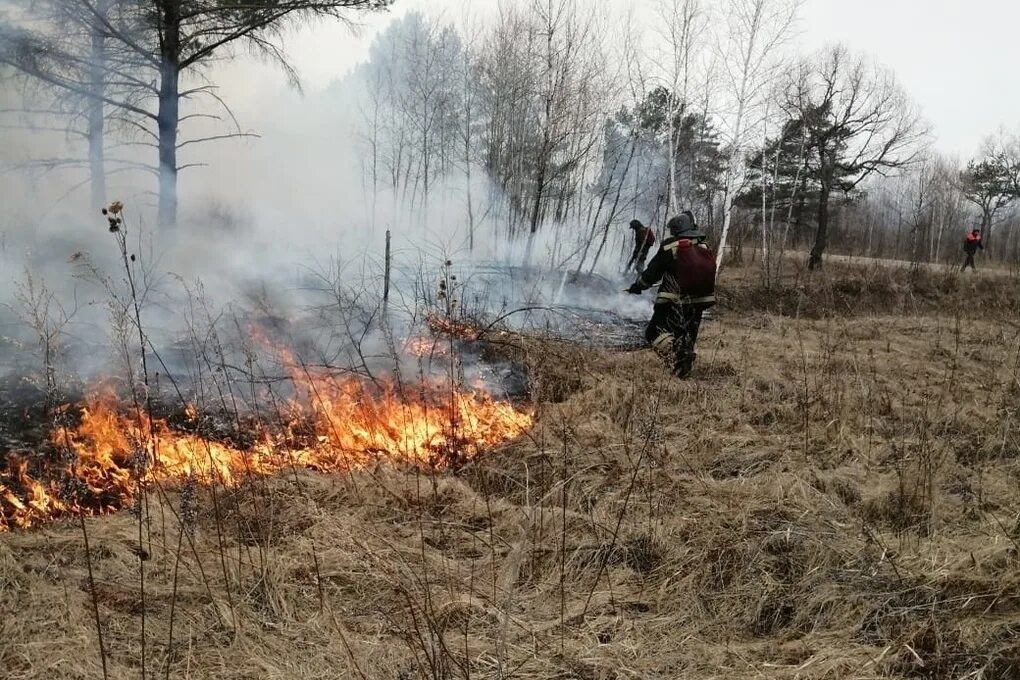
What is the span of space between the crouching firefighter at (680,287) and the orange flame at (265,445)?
2102mm

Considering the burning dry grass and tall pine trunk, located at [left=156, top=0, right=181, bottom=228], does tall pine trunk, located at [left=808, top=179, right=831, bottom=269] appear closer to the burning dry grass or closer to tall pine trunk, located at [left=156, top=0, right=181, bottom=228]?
the burning dry grass

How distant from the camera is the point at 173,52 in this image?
8.43m

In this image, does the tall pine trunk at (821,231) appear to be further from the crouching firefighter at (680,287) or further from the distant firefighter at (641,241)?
the crouching firefighter at (680,287)

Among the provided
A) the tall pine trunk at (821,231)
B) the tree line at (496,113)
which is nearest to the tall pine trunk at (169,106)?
the tree line at (496,113)

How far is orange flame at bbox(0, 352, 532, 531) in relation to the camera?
3.52 metres

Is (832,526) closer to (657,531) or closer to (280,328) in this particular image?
(657,531)

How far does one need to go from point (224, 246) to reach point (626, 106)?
12837mm

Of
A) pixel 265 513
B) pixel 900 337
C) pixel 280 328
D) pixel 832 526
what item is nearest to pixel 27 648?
pixel 265 513

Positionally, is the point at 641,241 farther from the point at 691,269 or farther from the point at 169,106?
the point at 169,106

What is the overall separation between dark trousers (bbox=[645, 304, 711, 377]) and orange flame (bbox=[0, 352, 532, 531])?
2007mm

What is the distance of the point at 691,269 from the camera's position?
6.19 meters

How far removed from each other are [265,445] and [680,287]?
4222mm

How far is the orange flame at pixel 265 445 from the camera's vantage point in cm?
352

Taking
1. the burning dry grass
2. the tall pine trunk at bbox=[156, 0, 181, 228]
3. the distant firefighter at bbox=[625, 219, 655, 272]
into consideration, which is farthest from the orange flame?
the distant firefighter at bbox=[625, 219, 655, 272]
